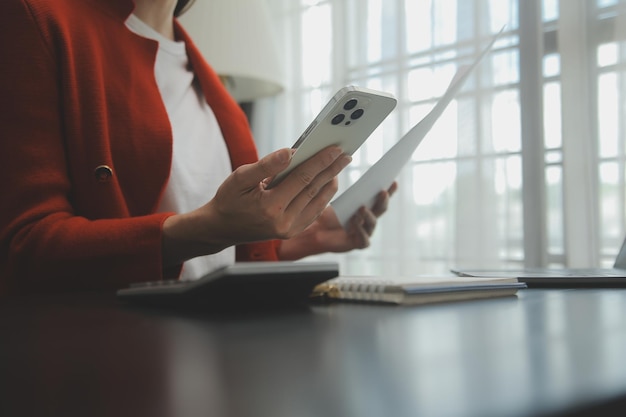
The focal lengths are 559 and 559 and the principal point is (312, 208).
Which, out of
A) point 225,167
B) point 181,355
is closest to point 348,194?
point 225,167

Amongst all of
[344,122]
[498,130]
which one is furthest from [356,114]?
[498,130]

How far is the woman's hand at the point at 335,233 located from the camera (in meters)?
1.01

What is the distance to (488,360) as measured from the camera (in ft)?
0.84

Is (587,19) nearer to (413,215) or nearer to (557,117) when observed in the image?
(557,117)

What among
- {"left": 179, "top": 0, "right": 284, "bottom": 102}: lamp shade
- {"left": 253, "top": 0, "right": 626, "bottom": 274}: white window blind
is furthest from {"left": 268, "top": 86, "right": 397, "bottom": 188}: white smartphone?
{"left": 179, "top": 0, "right": 284, "bottom": 102}: lamp shade

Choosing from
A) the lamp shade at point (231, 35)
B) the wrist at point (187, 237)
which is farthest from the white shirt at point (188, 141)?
the lamp shade at point (231, 35)

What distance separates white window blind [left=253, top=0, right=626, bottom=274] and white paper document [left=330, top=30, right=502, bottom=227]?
869 mm

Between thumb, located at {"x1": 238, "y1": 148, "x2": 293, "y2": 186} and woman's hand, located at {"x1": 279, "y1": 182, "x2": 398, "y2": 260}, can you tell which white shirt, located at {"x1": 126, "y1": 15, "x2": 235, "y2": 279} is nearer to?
woman's hand, located at {"x1": 279, "y1": 182, "x2": 398, "y2": 260}

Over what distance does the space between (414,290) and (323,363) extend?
0.23 metres

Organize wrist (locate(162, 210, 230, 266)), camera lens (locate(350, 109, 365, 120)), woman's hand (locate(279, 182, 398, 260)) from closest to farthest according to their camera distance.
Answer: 1. camera lens (locate(350, 109, 365, 120))
2. wrist (locate(162, 210, 230, 266))
3. woman's hand (locate(279, 182, 398, 260))

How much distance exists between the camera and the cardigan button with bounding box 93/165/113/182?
0.84 metres

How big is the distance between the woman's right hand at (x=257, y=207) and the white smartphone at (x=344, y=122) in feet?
0.05

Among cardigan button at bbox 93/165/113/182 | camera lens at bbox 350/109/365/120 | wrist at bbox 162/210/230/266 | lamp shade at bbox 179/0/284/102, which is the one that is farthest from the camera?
lamp shade at bbox 179/0/284/102

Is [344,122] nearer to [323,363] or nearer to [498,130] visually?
[323,363]
